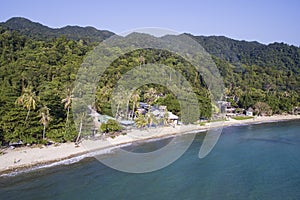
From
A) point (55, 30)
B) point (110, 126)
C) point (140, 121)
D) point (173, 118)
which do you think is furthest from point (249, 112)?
point (55, 30)

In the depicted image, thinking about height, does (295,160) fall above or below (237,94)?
below

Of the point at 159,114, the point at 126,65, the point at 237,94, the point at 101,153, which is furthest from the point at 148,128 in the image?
the point at 237,94

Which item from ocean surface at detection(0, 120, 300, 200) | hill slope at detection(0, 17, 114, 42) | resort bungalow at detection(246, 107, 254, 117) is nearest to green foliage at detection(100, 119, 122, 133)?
ocean surface at detection(0, 120, 300, 200)

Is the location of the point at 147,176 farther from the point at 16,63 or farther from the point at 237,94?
the point at 237,94

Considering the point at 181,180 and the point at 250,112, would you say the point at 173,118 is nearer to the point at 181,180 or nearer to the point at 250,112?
the point at 181,180

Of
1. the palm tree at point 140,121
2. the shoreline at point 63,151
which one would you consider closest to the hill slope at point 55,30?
the palm tree at point 140,121

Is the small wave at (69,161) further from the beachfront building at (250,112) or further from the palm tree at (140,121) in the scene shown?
the beachfront building at (250,112)
